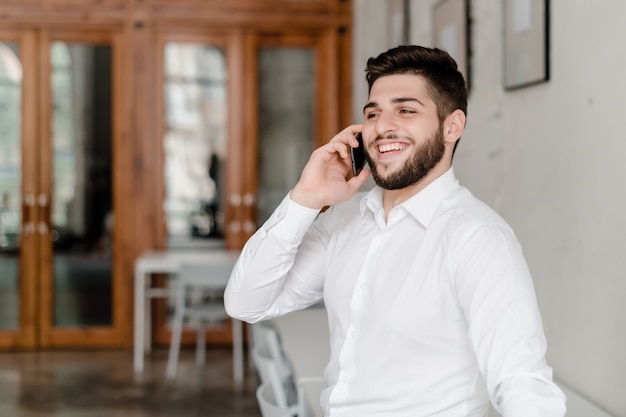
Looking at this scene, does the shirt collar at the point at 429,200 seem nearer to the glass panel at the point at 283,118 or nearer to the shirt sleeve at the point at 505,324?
the shirt sleeve at the point at 505,324

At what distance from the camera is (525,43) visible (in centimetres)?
247

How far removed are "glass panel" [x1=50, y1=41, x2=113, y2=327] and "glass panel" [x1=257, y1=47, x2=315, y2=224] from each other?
3.89ft

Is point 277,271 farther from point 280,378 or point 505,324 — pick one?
point 280,378

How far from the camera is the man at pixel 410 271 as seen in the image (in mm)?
1310

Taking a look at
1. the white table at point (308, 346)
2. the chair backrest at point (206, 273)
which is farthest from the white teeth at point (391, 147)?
the chair backrest at point (206, 273)

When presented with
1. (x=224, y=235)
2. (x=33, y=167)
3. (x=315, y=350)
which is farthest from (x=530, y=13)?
(x=33, y=167)

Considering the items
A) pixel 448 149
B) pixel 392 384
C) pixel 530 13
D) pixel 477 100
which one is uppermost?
pixel 530 13

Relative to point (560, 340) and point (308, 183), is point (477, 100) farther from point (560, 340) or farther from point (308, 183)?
point (308, 183)

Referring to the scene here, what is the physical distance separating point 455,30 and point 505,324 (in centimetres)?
225

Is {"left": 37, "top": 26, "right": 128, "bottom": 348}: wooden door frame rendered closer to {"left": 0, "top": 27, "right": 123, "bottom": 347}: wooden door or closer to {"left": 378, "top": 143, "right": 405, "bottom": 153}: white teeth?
{"left": 0, "top": 27, "right": 123, "bottom": 347}: wooden door

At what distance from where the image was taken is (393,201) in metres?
1.66

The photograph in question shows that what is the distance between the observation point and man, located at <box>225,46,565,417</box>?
1310 millimetres

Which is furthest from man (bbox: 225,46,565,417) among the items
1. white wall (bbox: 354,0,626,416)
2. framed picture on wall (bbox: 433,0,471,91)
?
framed picture on wall (bbox: 433,0,471,91)

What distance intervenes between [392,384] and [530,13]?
58.5 inches
